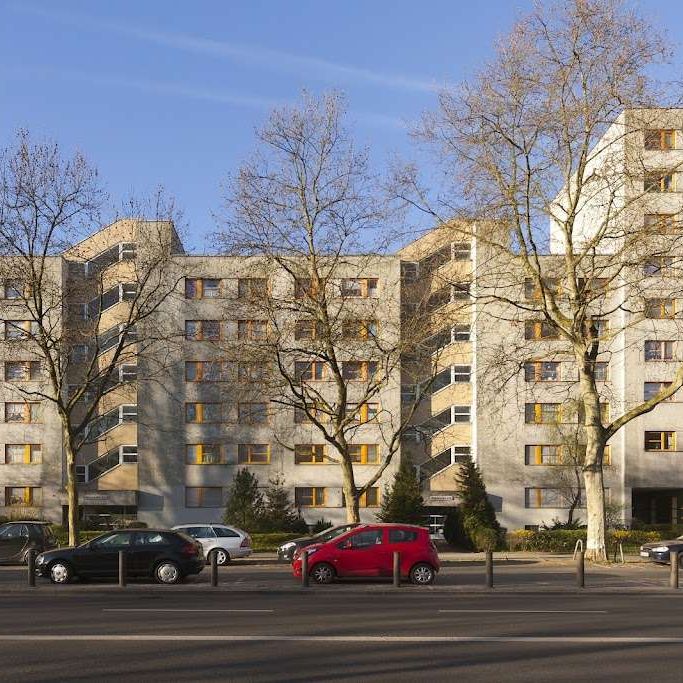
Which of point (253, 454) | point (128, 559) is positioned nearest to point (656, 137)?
point (128, 559)

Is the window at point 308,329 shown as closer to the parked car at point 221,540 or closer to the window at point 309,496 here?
the parked car at point 221,540

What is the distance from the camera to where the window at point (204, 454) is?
176 feet

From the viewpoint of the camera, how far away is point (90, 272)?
4003cm

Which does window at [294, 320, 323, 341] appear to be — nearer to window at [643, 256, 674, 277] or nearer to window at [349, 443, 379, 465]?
window at [643, 256, 674, 277]

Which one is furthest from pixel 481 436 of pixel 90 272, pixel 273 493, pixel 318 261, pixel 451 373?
pixel 90 272

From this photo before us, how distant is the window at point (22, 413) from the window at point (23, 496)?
3614 millimetres

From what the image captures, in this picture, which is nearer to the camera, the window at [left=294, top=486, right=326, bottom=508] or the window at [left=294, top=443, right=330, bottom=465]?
the window at [left=294, top=443, right=330, bottom=465]

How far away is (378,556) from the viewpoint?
2386cm

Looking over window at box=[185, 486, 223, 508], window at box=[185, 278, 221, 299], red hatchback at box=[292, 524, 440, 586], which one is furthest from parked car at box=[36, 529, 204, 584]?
window at box=[185, 278, 221, 299]

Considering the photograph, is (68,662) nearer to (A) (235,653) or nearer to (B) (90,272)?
(A) (235,653)

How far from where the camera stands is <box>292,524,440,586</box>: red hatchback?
23.6m

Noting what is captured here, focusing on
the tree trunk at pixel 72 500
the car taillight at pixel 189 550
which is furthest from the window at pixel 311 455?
the car taillight at pixel 189 550

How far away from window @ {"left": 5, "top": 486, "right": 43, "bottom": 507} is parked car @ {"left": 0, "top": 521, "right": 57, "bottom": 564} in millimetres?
19777

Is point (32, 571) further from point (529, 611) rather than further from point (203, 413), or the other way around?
point (203, 413)
